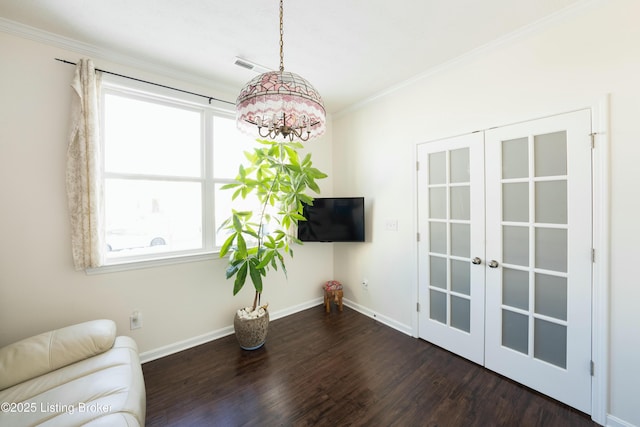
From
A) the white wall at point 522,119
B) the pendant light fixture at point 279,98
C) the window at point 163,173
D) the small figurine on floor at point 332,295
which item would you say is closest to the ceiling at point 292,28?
the white wall at point 522,119

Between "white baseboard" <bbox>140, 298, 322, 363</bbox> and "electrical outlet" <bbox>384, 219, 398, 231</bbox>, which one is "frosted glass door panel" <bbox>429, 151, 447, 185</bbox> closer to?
"electrical outlet" <bbox>384, 219, 398, 231</bbox>

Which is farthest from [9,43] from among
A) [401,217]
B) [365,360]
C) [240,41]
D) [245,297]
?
[365,360]

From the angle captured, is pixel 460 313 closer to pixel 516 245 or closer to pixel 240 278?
pixel 516 245

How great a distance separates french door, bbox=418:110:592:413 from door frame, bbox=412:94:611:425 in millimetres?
33

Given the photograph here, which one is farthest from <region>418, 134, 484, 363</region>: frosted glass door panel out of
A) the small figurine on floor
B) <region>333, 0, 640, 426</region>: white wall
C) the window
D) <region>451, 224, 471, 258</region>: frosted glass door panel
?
the window

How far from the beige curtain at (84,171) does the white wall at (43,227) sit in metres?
0.11

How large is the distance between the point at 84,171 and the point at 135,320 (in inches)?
54.5

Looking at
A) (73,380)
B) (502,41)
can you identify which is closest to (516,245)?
(502,41)

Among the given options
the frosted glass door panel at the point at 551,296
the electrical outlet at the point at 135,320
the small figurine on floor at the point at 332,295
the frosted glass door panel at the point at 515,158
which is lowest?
the small figurine on floor at the point at 332,295

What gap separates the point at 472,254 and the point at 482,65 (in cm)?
169

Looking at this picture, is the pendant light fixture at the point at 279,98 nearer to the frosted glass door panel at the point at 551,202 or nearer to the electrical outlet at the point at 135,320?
the frosted glass door panel at the point at 551,202

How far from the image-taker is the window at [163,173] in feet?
7.25

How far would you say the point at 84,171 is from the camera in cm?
193

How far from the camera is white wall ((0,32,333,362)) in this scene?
177 centimetres
